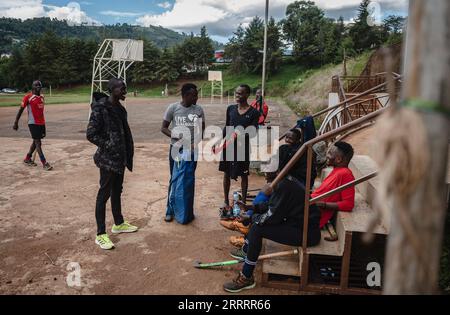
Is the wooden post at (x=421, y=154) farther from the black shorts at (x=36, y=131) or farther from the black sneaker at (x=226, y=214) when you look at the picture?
the black shorts at (x=36, y=131)

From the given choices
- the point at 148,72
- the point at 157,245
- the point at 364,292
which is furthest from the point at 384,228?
the point at 148,72

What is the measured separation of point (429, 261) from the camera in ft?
4.65

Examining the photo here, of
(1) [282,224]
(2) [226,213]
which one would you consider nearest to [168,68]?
(2) [226,213]

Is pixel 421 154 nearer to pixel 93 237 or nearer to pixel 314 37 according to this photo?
pixel 93 237

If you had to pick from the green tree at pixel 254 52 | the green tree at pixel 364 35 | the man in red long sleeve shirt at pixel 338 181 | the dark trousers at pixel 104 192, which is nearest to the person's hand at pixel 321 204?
the man in red long sleeve shirt at pixel 338 181

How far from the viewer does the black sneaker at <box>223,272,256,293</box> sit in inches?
131

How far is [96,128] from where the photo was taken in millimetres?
4051

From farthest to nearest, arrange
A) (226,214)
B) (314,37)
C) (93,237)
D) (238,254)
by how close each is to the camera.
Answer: (314,37) → (226,214) → (93,237) → (238,254)

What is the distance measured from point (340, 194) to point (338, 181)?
0.24 meters

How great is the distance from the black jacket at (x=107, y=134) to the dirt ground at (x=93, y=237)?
3.14 ft

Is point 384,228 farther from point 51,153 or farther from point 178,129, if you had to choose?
point 51,153

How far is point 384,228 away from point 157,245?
2420 mm

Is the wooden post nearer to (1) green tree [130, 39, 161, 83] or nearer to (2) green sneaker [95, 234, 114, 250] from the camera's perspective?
(2) green sneaker [95, 234, 114, 250]

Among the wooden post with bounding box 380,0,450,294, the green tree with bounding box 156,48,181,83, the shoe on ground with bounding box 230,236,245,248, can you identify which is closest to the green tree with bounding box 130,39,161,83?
the green tree with bounding box 156,48,181,83
